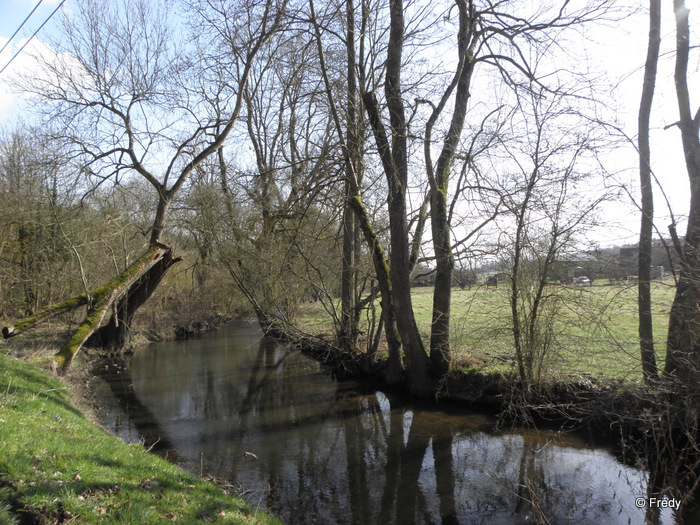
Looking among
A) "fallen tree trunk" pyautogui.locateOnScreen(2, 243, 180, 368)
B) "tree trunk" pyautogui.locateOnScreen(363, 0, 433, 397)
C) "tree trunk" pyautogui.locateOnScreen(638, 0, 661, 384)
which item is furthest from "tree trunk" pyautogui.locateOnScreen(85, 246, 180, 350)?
"tree trunk" pyautogui.locateOnScreen(638, 0, 661, 384)

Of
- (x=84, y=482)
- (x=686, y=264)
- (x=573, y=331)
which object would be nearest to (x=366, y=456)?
(x=573, y=331)

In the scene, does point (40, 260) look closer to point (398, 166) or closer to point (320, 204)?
point (320, 204)

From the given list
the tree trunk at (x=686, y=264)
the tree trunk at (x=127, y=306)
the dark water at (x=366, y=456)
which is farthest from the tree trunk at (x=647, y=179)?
the tree trunk at (x=127, y=306)

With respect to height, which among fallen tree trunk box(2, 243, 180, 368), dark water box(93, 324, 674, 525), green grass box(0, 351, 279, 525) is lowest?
dark water box(93, 324, 674, 525)

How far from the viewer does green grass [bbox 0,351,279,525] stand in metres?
3.82

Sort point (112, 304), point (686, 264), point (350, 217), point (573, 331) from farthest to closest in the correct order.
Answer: point (112, 304) → point (350, 217) → point (573, 331) → point (686, 264)

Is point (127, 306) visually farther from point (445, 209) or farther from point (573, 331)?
point (573, 331)

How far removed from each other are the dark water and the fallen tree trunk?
6.00 ft

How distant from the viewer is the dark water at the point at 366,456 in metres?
6.35

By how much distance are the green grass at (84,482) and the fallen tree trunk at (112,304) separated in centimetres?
515

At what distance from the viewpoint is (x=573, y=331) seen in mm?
9102

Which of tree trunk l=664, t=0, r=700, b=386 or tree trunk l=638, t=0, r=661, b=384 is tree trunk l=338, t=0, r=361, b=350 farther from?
tree trunk l=664, t=0, r=700, b=386

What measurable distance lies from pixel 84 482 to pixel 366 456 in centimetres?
512

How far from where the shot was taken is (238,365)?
1686cm
